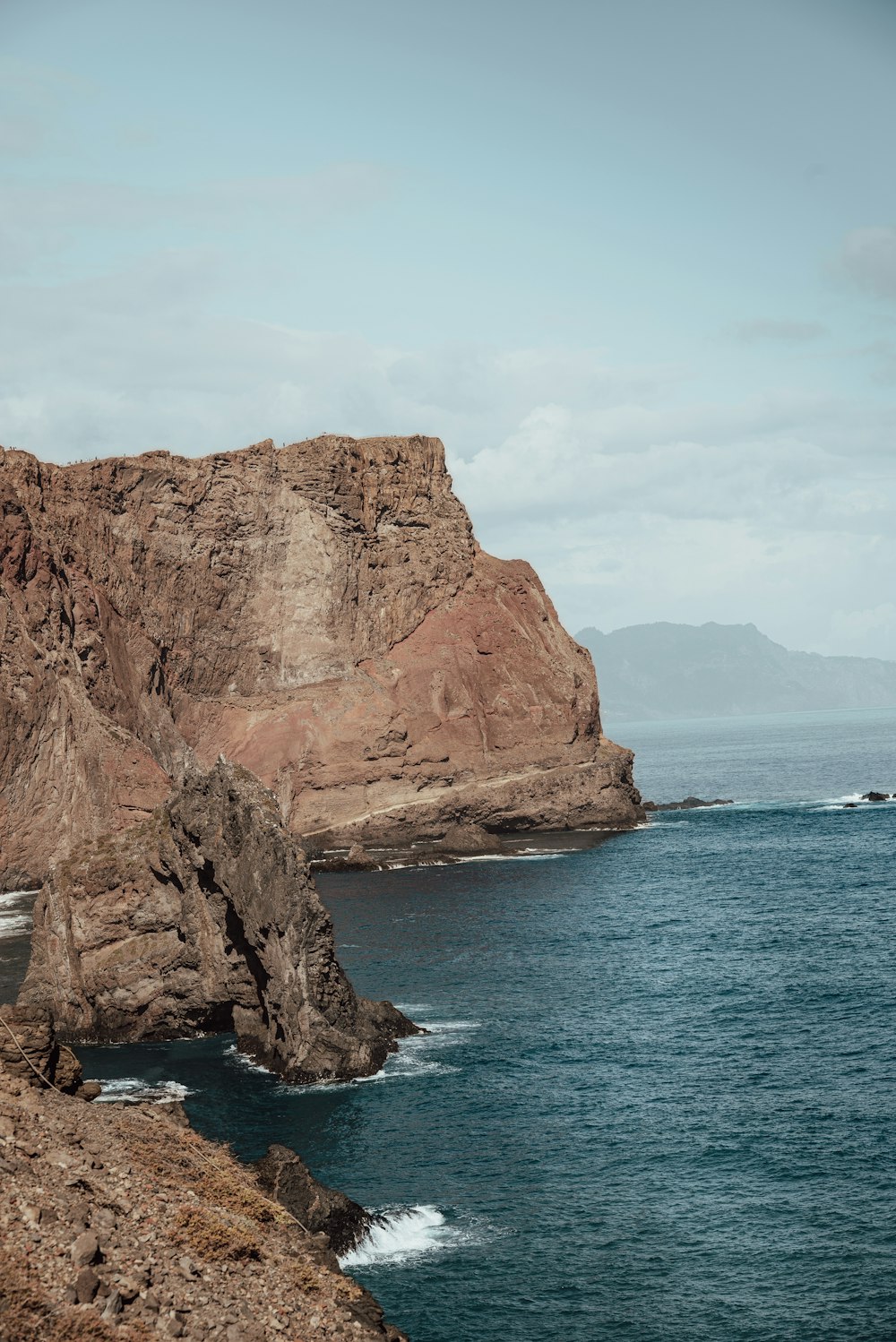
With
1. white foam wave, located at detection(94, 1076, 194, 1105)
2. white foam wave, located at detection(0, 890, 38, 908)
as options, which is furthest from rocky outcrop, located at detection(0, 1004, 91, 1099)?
white foam wave, located at detection(0, 890, 38, 908)

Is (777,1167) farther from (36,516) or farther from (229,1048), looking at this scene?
(36,516)

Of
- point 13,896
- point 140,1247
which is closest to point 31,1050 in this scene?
point 140,1247

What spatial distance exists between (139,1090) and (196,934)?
8.94 m

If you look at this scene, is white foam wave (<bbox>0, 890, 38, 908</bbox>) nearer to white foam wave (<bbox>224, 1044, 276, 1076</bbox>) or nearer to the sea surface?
the sea surface

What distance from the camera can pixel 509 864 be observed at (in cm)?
9850

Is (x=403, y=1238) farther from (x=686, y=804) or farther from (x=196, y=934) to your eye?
(x=686, y=804)

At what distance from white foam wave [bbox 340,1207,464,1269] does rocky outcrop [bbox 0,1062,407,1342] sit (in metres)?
2.31

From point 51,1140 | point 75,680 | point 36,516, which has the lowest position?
point 51,1140

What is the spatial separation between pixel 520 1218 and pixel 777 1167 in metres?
7.79

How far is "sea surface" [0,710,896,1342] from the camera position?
29469mm

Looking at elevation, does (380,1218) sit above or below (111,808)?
below

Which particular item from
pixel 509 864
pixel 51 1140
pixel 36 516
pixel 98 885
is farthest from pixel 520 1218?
pixel 36 516

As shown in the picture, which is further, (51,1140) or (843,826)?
(843,826)

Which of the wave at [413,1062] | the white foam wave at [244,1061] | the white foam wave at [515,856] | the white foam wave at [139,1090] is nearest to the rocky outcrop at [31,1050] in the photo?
the white foam wave at [139,1090]
